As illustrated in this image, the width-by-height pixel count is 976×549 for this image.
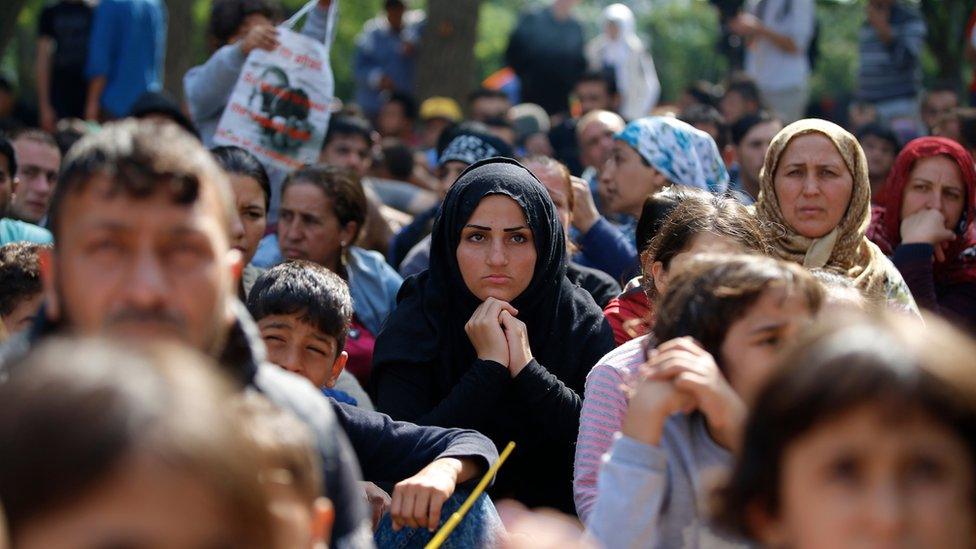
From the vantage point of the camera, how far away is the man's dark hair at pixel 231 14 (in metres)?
7.59

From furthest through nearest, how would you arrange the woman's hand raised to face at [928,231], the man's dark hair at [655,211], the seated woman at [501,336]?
1. the woman's hand raised to face at [928,231]
2. the man's dark hair at [655,211]
3. the seated woman at [501,336]

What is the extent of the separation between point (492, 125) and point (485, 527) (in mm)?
6815

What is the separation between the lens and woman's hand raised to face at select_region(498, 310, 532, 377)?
15.1 feet

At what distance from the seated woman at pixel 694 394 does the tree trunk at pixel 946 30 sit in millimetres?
9978

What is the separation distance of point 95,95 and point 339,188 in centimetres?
449

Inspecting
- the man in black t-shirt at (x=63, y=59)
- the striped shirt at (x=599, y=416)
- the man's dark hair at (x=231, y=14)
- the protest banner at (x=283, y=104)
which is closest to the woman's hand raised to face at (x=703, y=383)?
the striped shirt at (x=599, y=416)

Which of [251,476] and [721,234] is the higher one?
[251,476]

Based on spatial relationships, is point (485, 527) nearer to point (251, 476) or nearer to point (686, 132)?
point (251, 476)

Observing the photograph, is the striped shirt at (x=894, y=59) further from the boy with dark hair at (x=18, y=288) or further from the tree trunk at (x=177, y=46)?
the boy with dark hair at (x=18, y=288)

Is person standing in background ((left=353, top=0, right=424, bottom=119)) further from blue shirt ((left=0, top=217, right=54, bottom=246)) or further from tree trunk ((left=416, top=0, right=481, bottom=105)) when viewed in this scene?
blue shirt ((left=0, top=217, right=54, bottom=246))

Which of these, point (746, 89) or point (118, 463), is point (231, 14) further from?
point (118, 463)

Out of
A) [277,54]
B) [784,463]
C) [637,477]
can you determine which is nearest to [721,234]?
[637,477]

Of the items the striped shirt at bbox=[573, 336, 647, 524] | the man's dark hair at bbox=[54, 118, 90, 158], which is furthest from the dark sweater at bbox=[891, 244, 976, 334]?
the man's dark hair at bbox=[54, 118, 90, 158]

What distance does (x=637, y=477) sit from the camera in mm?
2822
